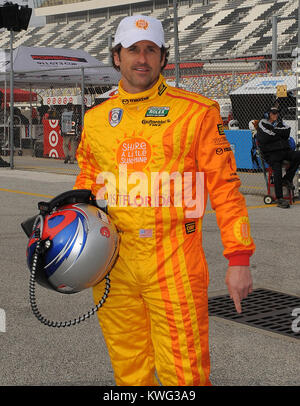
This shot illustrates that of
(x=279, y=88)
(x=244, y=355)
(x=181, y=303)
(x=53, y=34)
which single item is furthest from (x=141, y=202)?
(x=53, y=34)

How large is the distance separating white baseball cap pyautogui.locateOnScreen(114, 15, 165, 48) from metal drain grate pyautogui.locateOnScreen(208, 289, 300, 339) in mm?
2655

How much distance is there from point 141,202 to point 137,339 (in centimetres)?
59

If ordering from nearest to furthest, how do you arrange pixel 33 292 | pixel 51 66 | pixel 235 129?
pixel 33 292 → pixel 235 129 → pixel 51 66

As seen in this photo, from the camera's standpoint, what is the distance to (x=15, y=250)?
315 inches

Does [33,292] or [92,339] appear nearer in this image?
[33,292]

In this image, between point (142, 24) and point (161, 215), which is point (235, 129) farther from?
point (161, 215)

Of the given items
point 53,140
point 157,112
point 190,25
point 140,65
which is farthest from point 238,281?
point 190,25

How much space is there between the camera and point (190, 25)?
6334 centimetres

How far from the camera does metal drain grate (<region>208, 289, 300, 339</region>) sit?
523 centimetres

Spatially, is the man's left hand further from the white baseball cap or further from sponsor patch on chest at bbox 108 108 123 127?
the white baseball cap

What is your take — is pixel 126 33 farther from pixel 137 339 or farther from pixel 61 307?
pixel 61 307

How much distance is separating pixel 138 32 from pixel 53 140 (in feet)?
66.2

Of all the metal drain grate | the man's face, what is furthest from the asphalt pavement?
the man's face
